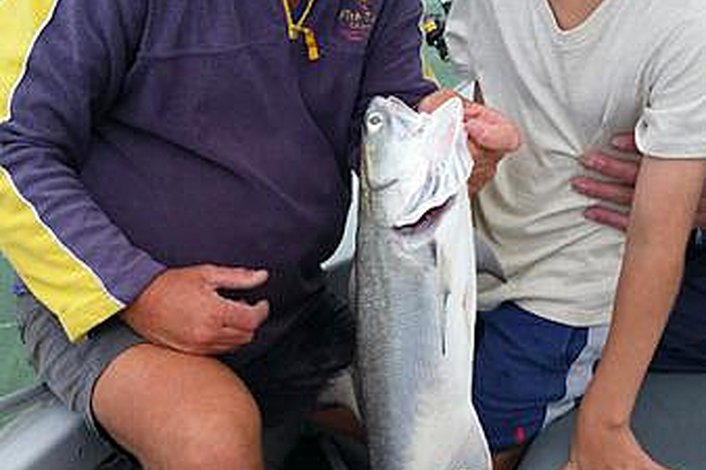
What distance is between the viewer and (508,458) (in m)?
1.78

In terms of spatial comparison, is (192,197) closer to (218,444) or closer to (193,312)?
(193,312)

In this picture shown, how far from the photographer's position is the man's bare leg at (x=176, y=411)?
4.18 feet

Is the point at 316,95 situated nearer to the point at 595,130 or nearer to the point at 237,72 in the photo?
the point at 237,72

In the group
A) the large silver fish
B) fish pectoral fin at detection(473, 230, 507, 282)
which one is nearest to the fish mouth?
the large silver fish

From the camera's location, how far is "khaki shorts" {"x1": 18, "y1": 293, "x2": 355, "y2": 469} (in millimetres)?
1401

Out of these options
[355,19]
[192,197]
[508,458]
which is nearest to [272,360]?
[192,197]

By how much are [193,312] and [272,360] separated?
0.38 metres

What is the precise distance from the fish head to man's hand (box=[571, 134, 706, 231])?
0.32 m

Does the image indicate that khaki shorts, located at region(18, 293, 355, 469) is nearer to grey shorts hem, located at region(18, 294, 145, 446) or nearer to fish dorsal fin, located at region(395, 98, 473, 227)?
grey shorts hem, located at region(18, 294, 145, 446)

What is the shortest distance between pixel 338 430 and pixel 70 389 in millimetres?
607

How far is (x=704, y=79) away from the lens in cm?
142

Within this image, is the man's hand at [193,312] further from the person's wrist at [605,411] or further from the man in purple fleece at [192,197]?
the person's wrist at [605,411]

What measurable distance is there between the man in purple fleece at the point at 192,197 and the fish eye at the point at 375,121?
13 cm

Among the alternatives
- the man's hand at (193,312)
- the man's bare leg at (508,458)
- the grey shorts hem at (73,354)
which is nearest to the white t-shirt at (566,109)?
the man's bare leg at (508,458)
